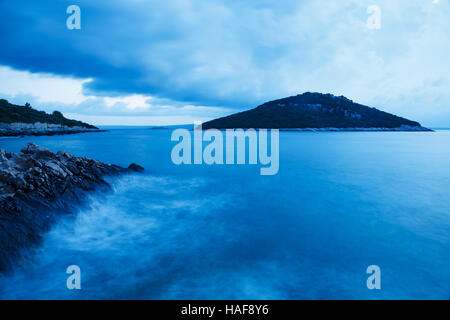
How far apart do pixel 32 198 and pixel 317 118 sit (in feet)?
465

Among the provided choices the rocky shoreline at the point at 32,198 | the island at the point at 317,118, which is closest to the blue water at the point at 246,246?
the rocky shoreline at the point at 32,198

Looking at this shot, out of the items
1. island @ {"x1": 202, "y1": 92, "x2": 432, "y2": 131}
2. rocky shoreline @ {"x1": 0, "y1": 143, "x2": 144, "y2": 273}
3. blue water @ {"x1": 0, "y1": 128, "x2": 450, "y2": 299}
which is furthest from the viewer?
island @ {"x1": 202, "y1": 92, "x2": 432, "y2": 131}

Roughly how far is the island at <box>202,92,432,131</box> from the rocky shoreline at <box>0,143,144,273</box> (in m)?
122

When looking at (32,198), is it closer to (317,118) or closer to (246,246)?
(246,246)

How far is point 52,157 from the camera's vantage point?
11.7 m

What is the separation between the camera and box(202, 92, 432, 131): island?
126 metres

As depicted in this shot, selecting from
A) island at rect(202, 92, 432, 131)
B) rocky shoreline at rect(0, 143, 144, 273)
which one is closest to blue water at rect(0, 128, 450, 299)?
rocky shoreline at rect(0, 143, 144, 273)

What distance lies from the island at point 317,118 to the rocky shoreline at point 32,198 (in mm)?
122300

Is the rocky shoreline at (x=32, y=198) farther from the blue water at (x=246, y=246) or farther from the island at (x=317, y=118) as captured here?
the island at (x=317, y=118)

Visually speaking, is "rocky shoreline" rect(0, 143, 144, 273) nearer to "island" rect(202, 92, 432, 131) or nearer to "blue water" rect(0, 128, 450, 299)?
"blue water" rect(0, 128, 450, 299)

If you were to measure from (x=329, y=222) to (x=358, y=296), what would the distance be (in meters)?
4.29

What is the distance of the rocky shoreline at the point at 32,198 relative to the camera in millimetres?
5891
